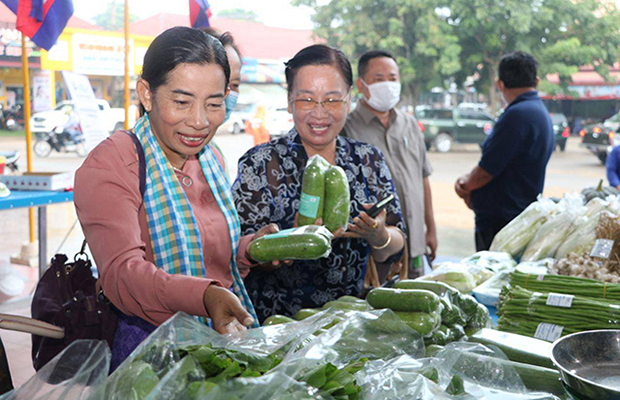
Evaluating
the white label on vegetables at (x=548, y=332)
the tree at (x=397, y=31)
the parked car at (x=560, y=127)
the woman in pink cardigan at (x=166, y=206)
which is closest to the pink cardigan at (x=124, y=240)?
the woman in pink cardigan at (x=166, y=206)

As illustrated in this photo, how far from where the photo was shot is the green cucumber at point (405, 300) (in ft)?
6.45

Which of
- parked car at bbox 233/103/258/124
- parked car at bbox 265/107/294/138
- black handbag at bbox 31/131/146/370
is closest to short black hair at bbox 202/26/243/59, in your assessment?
black handbag at bbox 31/131/146/370

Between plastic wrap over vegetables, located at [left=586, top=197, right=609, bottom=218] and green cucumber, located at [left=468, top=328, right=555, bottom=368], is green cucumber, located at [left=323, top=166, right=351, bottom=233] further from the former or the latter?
plastic wrap over vegetables, located at [left=586, top=197, right=609, bottom=218]

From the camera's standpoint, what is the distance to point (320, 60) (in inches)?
105

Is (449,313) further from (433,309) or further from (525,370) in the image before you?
(525,370)

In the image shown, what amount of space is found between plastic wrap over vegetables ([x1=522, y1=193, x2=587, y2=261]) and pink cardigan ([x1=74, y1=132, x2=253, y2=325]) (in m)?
2.59

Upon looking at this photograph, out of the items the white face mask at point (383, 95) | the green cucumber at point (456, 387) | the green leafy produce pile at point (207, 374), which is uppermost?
the white face mask at point (383, 95)

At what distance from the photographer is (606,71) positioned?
59.3 ft

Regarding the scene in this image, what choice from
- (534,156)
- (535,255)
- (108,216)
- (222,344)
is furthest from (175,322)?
(534,156)

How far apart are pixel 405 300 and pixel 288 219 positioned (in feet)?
2.79

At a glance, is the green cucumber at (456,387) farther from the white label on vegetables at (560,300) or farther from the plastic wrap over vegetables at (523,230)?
the plastic wrap over vegetables at (523,230)

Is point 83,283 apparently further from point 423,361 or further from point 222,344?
point 423,361

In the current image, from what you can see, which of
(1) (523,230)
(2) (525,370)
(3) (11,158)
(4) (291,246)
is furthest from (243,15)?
(2) (525,370)

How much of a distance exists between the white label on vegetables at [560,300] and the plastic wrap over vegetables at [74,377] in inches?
71.4
